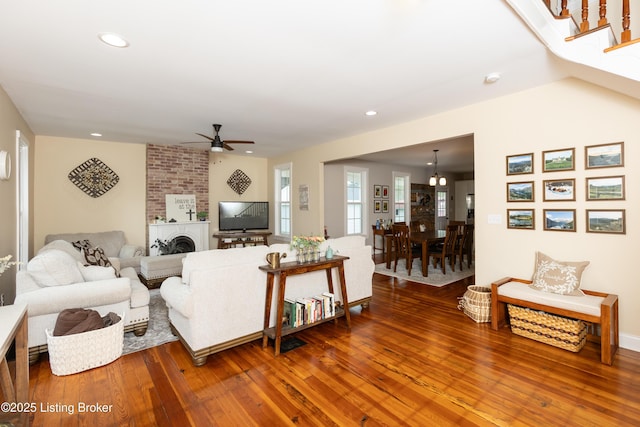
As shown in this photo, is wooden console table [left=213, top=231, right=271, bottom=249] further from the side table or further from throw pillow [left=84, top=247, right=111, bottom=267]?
the side table

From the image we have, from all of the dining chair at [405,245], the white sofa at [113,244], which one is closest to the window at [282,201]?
the dining chair at [405,245]

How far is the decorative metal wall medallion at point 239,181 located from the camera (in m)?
7.21

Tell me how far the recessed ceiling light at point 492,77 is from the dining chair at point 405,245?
9.74ft

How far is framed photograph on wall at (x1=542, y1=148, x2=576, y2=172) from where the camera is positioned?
294 cm

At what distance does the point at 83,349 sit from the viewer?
7.78ft

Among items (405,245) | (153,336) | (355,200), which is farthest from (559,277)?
(355,200)

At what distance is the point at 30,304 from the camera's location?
2.43 metres

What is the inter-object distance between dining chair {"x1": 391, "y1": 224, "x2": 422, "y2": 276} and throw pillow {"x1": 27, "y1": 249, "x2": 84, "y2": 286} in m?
4.73

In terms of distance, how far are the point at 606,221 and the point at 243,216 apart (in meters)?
6.26

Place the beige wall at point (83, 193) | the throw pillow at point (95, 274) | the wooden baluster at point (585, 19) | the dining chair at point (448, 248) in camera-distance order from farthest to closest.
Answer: the dining chair at point (448, 248) → the beige wall at point (83, 193) → the throw pillow at point (95, 274) → the wooden baluster at point (585, 19)

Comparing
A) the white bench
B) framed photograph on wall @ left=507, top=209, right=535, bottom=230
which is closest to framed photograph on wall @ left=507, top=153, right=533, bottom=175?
framed photograph on wall @ left=507, top=209, right=535, bottom=230

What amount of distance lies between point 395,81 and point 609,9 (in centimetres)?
183

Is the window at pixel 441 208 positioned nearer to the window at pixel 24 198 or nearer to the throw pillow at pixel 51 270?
the throw pillow at pixel 51 270

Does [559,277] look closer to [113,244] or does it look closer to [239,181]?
[239,181]
